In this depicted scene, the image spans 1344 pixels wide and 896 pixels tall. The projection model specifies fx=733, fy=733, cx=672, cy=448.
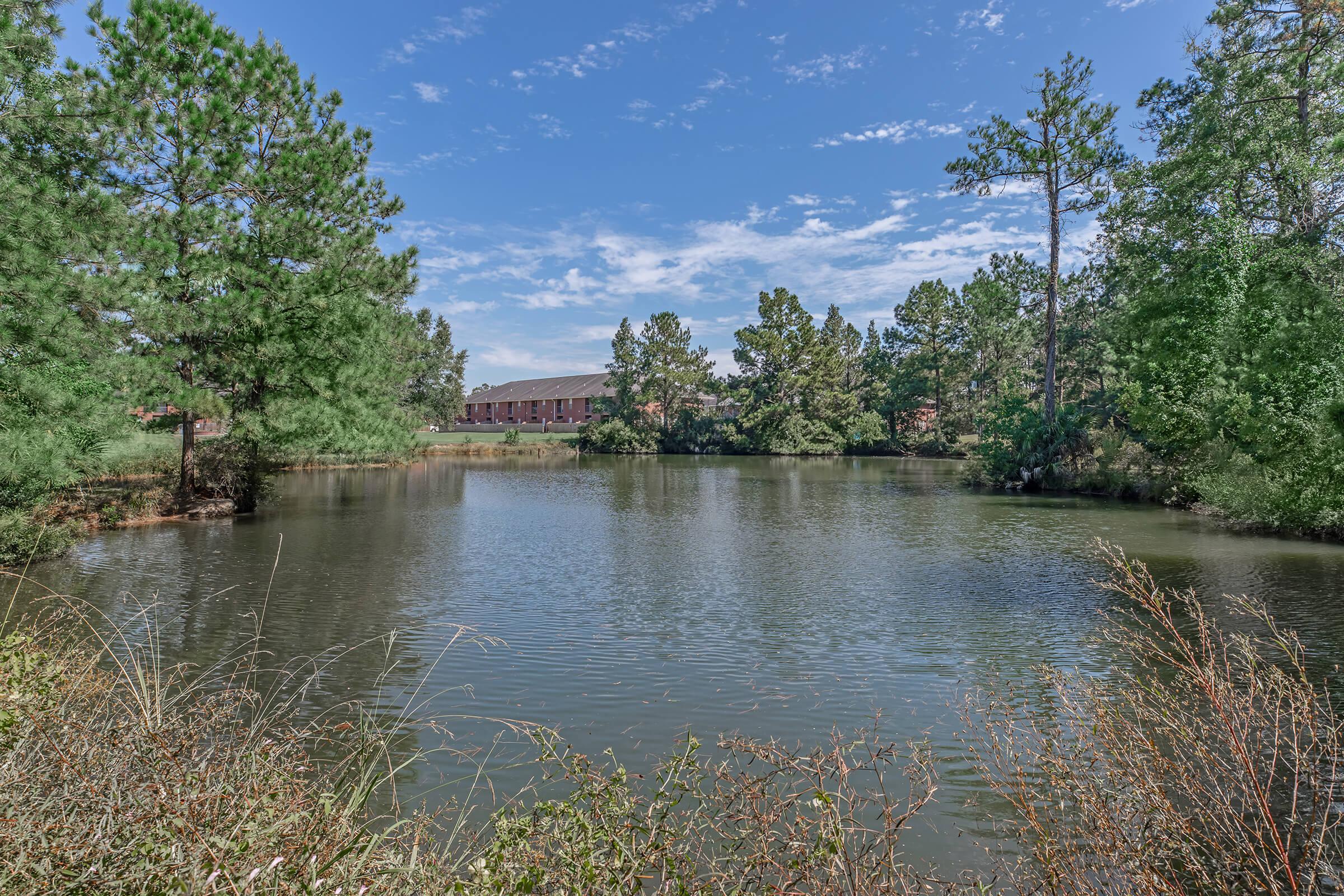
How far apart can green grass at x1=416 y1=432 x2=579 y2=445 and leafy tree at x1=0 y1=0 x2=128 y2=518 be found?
1729 inches

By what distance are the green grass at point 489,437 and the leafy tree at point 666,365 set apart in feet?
27.4

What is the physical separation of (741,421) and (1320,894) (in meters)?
61.4

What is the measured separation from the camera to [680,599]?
37.4 ft

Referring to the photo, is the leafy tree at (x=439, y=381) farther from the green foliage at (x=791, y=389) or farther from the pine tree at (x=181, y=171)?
the pine tree at (x=181, y=171)

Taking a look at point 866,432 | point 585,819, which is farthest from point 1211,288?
point 866,432

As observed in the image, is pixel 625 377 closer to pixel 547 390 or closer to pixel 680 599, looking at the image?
pixel 547 390

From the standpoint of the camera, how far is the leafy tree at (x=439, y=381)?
6275 cm

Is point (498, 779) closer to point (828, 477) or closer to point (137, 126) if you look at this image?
point (137, 126)

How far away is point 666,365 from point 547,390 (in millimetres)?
27018

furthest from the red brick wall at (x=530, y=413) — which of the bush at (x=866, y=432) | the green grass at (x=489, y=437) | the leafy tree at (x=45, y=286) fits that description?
the leafy tree at (x=45, y=286)

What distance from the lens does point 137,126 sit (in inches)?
601

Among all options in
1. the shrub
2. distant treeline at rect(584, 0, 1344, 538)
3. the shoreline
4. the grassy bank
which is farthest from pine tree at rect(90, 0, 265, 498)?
the grassy bank

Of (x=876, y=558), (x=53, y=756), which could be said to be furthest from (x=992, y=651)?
(x=53, y=756)

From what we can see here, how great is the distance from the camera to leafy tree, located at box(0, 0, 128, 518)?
33.9ft
